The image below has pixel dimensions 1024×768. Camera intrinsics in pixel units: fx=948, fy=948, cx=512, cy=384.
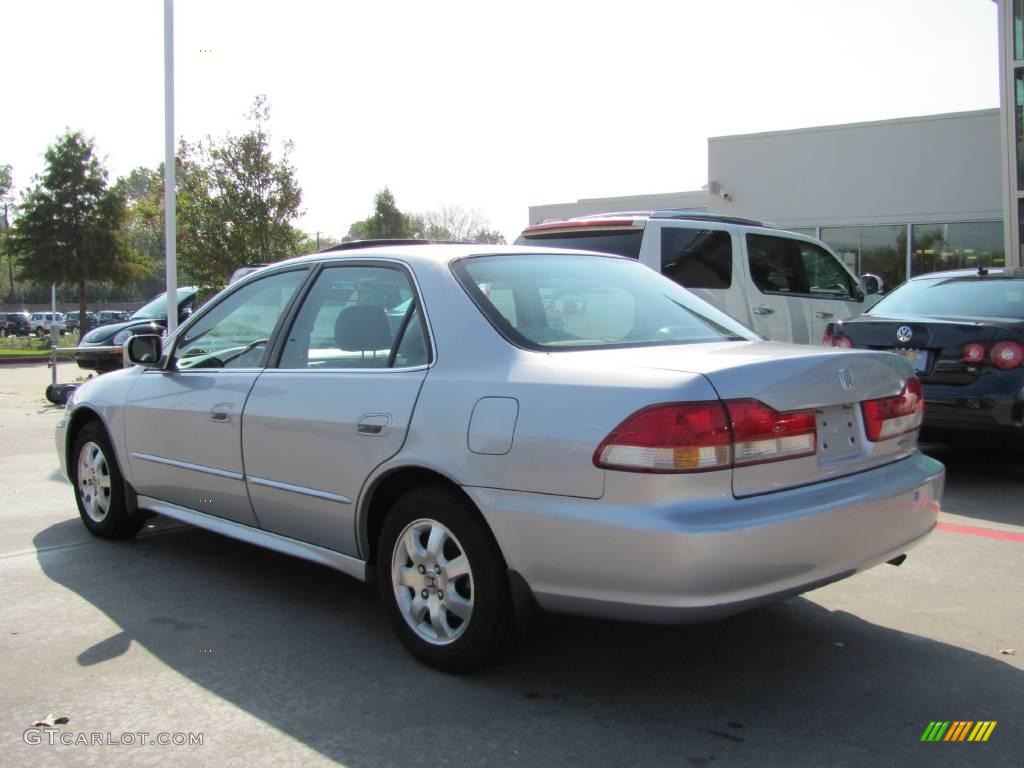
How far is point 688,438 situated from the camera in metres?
2.94

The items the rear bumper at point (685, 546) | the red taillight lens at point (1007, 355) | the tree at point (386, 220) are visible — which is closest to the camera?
the rear bumper at point (685, 546)

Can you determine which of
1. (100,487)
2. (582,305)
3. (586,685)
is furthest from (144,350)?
(586,685)

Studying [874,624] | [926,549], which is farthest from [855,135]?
[874,624]

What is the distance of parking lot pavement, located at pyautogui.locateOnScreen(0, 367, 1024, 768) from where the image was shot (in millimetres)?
2979

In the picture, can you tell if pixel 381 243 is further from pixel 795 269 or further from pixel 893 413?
pixel 795 269

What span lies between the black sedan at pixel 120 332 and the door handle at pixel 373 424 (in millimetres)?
8184

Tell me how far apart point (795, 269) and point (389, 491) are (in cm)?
678

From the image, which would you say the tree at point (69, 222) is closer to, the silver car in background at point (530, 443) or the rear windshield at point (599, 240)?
the rear windshield at point (599, 240)

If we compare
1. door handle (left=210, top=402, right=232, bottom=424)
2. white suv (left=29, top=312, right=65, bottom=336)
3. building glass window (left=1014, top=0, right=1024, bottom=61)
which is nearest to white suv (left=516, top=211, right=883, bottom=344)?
door handle (left=210, top=402, right=232, bottom=424)

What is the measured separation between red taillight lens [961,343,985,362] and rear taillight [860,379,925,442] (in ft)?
10.1

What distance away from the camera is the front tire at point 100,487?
17.9 feet

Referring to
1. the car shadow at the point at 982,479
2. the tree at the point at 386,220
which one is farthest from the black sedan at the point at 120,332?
the tree at the point at 386,220

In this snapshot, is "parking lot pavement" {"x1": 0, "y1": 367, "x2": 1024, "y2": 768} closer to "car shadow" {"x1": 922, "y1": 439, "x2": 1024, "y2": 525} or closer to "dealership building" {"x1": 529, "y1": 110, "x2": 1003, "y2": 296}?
"car shadow" {"x1": 922, "y1": 439, "x2": 1024, "y2": 525}

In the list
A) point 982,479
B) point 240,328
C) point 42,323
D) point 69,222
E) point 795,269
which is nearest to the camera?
point 240,328
